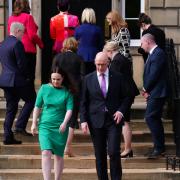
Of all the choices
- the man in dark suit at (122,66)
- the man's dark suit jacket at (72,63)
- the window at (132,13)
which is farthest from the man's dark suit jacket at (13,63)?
the window at (132,13)

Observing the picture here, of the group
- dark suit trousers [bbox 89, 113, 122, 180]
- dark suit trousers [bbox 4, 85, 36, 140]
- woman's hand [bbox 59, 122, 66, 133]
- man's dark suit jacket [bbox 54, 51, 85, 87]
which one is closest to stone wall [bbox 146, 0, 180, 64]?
man's dark suit jacket [bbox 54, 51, 85, 87]

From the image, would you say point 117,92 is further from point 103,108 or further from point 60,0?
point 60,0

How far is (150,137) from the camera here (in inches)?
531

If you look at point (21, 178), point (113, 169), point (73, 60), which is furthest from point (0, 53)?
point (113, 169)

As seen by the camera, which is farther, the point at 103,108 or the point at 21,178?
the point at 21,178

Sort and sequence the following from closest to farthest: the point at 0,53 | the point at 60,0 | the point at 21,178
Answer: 1. the point at 21,178
2. the point at 0,53
3. the point at 60,0

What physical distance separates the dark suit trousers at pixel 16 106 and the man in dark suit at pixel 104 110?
2004 mm

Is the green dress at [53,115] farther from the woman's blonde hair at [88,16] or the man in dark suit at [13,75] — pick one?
the woman's blonde hair at [88,16]

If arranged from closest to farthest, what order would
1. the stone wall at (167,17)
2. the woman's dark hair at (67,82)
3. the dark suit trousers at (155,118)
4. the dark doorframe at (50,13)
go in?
the woman's dark hair at (67,82), the dark suit trousers at (155,118), the stone wall at (167,17), the dark doorframe at (50,13)

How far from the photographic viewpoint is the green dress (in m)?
11.1

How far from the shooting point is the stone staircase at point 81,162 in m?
12.1

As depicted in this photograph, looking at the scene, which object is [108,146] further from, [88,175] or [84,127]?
[88,175]

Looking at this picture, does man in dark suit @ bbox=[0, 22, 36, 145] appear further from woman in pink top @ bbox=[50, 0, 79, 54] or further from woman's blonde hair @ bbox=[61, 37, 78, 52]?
woman in pink top @ bbox=[50, 0, 79, 54]

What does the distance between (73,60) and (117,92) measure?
5.72 feet
